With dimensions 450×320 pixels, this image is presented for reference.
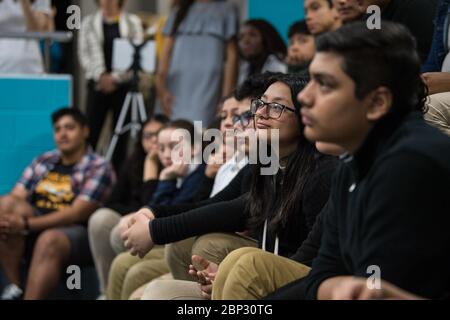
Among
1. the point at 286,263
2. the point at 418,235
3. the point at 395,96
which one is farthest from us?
the point at 286,263

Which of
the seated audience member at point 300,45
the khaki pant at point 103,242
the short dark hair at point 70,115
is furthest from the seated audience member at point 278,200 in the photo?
the short dark hair at point 70,115

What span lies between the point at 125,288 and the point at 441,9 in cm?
171

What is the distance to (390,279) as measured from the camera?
1727mm

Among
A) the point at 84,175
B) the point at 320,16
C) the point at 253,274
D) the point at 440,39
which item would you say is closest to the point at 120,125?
the point at 84,175

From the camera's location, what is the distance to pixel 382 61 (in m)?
1.80

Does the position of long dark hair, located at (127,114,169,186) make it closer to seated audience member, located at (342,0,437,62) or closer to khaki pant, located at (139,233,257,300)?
seated audience member, located at (342,0,437,62)

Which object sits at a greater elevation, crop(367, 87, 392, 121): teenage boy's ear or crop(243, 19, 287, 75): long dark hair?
crop(367, 87, 392, 121): teenage boy's ear

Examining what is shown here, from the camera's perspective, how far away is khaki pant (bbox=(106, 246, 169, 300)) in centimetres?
370

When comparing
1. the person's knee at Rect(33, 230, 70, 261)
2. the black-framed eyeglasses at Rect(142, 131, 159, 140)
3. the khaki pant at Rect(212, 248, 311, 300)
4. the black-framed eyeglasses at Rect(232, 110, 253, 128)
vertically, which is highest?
the black-framed eyeglasses at Rect(232, 110, 253, 128)

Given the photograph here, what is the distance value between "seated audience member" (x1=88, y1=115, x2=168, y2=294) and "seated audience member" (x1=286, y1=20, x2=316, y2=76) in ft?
2.57

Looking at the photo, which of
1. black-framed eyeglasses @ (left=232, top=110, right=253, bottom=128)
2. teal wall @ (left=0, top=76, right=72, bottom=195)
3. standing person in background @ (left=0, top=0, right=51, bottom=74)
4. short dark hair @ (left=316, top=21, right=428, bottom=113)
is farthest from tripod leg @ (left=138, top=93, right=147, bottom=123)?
short dark hair @ (left=316, top=21, right=428, bottom=113)

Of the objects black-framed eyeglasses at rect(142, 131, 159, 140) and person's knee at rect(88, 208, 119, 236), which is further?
black-framed eyeglasses at rect(142, 131, 159, 140)
